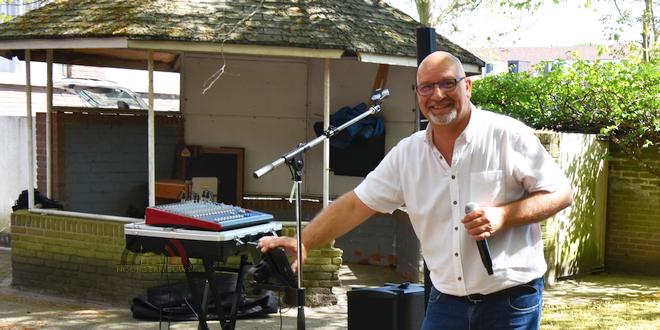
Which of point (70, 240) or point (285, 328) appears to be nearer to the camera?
point (285, 328)

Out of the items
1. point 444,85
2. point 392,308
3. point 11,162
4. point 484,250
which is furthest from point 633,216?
point 11,162

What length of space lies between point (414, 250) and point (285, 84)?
2.89 metres

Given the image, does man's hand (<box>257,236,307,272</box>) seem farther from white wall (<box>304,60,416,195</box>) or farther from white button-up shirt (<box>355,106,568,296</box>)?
white wall (<box>304,60,416,195</box>)

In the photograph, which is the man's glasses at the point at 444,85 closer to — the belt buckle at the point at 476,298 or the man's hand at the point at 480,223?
the man's hand at the point at 480,223

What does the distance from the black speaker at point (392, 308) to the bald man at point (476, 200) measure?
6.62ft

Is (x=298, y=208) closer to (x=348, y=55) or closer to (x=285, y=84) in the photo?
(x=348, y=55)

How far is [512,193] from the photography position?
3.31 metres

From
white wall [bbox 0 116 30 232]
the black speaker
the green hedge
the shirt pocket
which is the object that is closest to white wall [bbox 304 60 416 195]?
the green hedge

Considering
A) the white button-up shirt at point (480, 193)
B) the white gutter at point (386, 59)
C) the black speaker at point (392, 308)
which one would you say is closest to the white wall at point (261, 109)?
the white gutter at point (386, 59)

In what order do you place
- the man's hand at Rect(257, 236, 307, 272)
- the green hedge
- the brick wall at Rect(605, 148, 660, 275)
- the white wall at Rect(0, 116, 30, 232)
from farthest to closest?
the white wall at Rect(0, 116, 30, 232) → the brick wall at Rect(605, 148, 660, 275) → the green hedge → the man's hand at Rect(257, 236, 307, 272)

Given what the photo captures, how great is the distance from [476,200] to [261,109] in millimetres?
8173

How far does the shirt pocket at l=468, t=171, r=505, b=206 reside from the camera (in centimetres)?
329

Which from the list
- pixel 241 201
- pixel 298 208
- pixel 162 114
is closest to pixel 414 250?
pixel 241 201

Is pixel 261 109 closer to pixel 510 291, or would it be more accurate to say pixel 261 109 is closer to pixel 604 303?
pixel 604 303
